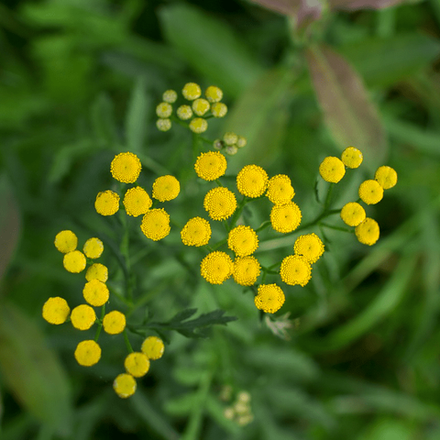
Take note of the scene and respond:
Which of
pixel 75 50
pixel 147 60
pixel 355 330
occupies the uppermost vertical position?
pixel 147 60

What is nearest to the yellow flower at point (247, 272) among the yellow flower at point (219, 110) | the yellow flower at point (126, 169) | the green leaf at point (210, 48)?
the yellow flower at point (126, 169)

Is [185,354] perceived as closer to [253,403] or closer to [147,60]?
[253,403]

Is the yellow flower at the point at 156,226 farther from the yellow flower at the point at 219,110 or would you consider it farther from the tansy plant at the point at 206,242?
the yellow flower at the point at 219,110

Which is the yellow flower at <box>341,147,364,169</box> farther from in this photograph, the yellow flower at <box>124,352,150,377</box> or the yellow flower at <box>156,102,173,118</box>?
the yellow flower at <box>124,352,150,377</box>

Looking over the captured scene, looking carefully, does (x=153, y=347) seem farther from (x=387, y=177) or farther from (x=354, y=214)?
(x=387, y=177)

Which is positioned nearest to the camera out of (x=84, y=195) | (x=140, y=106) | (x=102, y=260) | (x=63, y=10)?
(x=102, y=260)

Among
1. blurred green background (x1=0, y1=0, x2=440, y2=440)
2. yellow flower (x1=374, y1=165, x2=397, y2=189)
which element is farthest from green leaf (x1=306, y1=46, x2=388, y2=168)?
yellow flower (x1=374, y1=165, x2=397, y2=189)

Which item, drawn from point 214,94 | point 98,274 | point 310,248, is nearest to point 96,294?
point 98,274

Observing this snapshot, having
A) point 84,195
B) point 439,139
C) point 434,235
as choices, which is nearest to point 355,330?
point 434,235
